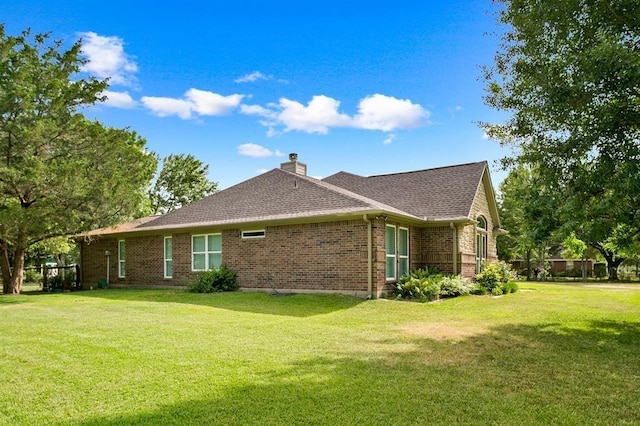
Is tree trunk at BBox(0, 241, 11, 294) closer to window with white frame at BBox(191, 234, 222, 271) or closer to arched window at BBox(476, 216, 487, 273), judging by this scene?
window with white frame at BBox(191, 234, 222, 271)

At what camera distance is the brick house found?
14.4m

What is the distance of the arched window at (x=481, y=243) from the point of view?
20.2m

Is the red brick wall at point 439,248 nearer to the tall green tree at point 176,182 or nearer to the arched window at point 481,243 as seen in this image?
the arched window at point 481,243

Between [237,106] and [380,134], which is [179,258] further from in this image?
[380,134]

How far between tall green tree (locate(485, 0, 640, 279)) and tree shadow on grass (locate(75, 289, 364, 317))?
6095 mm

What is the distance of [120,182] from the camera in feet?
57.3

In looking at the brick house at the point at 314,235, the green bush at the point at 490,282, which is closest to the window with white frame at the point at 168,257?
the brick house at the point at 314,235

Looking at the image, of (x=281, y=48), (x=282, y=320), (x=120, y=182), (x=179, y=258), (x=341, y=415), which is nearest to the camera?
(x=341, y=415)

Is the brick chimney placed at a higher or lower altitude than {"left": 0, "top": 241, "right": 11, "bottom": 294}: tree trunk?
higher

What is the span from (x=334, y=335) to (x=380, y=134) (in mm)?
15834

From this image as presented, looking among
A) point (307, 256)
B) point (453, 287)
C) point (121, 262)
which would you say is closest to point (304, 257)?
point (307, 256)

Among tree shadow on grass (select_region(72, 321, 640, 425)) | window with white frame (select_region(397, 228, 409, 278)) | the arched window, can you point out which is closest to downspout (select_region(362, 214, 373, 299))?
window with white frame (select_region(397, 228, 409, 278))

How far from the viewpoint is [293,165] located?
71.9ft

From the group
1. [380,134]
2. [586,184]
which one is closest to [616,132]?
[586,184]
